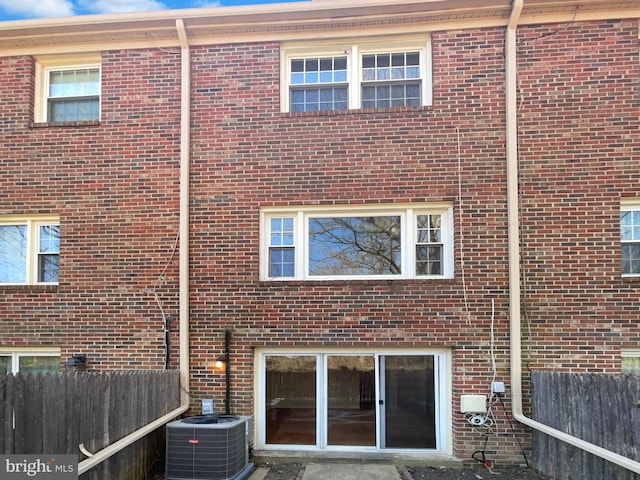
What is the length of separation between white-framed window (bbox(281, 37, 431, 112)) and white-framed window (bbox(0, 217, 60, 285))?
4.39 meters

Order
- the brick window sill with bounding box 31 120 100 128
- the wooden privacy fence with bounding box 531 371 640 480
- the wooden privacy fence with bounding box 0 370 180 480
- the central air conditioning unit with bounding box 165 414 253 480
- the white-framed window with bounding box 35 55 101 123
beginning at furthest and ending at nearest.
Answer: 1. the white-framed window with bounding box 35 55 101 123
2. the brick window sill with bounding box 31 120 100 128
3. the central air conditioning unit with bounding box 165 414 253 480
4. the wooden privacy fence with bounding box 531 371 640 480
5. the wooden privacy fence with bounding box 0 370 180 480

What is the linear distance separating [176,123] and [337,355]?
445 cm

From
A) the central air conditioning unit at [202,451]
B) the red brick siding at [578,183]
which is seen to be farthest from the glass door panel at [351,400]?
the red brick siding at [578,183]

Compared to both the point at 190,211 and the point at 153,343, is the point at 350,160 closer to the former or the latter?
the point at 190,211

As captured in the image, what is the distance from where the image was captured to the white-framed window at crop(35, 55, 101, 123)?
289 inches

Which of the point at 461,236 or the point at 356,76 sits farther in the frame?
the point at 356,76

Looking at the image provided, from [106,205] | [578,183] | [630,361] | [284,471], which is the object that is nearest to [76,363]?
[106,205]

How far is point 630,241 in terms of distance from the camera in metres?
6.37

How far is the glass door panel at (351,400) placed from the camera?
6543 mm

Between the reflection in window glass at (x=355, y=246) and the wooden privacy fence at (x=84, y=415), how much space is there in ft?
9.56

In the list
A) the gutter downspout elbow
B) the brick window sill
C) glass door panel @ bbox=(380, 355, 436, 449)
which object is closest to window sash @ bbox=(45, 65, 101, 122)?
the brick window sill

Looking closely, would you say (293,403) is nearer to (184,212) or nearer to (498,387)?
(498,387)

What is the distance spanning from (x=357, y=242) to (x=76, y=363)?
465 centimetres

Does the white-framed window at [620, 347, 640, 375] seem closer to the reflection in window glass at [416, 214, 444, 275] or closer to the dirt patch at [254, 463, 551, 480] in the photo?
the dirt patch at [254, 463, 551, 480]
